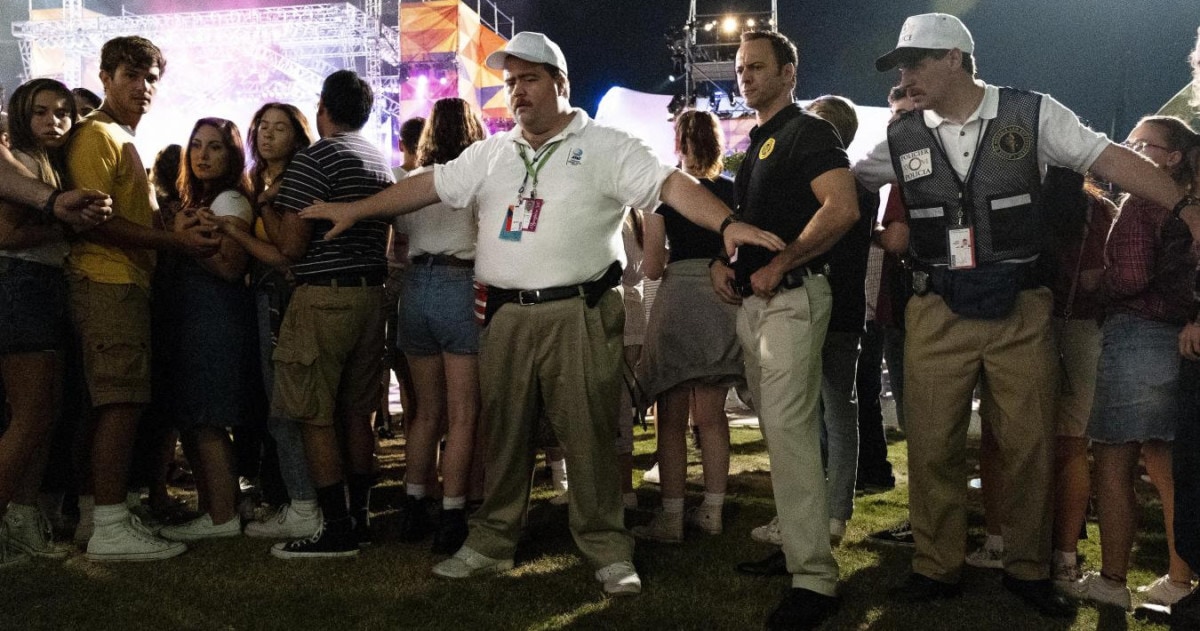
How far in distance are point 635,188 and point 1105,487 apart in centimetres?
179

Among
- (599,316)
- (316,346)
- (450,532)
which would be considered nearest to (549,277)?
(599,316)

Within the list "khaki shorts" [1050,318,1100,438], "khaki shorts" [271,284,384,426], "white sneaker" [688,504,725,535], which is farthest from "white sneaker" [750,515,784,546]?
"khaki shorts" [271,284,384,426]

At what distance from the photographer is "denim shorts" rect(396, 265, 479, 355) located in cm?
337

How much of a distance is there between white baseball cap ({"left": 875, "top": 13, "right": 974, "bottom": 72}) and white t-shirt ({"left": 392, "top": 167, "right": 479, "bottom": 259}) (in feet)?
5.45

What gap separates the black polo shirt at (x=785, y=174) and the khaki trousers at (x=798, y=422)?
5.9 inches

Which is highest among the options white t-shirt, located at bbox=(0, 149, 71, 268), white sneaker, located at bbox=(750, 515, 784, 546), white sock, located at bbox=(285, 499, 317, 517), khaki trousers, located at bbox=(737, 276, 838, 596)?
white t-shirt, located at bbox=(0, 149, 71, 268)

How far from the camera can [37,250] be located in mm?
3072

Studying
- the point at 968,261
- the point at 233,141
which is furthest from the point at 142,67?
the point at 968,261

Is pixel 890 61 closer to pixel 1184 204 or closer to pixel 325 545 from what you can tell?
pixel 1184 204

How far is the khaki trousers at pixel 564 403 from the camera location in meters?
2.90

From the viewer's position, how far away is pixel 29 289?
3035mm

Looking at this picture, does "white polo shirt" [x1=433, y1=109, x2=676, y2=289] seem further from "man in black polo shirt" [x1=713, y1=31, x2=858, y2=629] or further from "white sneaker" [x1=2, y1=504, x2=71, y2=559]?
"white sneaker" [x1=2, y1=504, x2=71, y2=559]

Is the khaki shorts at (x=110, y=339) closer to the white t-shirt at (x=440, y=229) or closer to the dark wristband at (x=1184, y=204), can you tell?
the white t-shirt at (x=440, y=229)

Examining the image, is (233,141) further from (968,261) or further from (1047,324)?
(1047,324)
